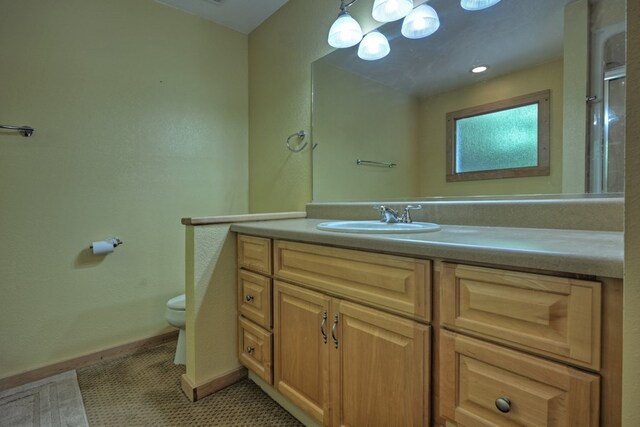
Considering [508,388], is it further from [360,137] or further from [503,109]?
[360,137]

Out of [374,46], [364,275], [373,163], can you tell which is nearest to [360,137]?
[373,163]

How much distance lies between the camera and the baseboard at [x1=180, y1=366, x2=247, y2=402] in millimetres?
1414

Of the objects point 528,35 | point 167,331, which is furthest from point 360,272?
point 167,331

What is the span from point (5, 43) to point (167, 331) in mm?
1831

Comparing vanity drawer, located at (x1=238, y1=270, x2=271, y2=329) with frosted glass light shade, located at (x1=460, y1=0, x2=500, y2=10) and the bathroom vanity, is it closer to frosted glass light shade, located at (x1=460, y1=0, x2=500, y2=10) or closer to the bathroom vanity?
the bathroom vanity

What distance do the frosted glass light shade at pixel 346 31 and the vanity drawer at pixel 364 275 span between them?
1.15 meters

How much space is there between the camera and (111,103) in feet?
5.93

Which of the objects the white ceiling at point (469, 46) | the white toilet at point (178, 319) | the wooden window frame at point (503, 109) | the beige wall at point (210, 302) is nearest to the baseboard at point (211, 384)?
the beige wall at point (210, 302)

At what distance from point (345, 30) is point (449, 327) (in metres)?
1.52

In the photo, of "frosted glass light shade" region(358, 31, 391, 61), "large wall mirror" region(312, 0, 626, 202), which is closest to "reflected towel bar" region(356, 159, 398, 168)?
"large wall mirror" region(312, 0, 626, 202)

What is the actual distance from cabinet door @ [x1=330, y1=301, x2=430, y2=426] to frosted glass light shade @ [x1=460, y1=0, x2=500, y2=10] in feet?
4.12

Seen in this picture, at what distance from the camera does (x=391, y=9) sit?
1401 millimetres

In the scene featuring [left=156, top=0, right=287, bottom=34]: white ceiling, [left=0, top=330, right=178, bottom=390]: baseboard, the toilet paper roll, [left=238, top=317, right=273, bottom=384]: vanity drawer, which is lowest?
[left=0, top=330, right=178, bottom=390]: baseboard

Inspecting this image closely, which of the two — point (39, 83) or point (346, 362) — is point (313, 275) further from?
point (39, 83)
